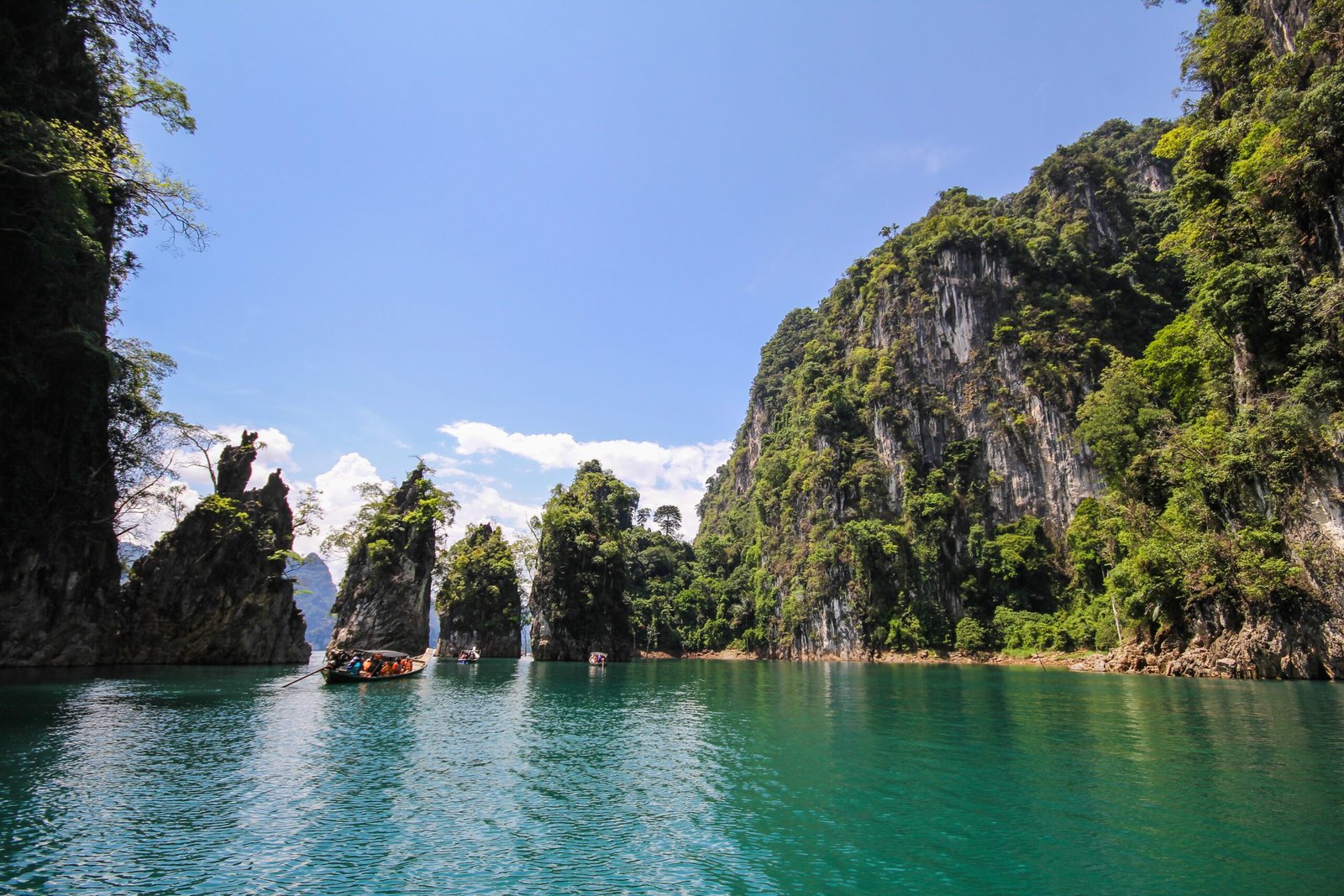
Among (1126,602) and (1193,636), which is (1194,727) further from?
(1126,602)

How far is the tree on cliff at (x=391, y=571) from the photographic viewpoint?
54.1 metres

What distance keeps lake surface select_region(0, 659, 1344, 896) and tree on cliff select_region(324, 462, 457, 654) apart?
3068 cm

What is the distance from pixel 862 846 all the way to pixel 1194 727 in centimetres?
1459

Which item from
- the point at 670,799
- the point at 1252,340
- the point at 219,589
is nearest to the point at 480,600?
the point at 219,589

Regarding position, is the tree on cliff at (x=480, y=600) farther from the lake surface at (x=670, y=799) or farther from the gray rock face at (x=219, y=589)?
the lake surface at (x=670, y=799)

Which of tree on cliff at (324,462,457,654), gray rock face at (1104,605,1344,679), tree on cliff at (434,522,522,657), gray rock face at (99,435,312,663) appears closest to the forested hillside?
gray rock face at (1104,605,1344,679)

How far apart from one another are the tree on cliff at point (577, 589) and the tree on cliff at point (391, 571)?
12.3 m

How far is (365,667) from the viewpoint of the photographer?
112ft

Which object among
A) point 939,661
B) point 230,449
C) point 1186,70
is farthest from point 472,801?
point 939,661

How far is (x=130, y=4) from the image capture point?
24391 millimetres

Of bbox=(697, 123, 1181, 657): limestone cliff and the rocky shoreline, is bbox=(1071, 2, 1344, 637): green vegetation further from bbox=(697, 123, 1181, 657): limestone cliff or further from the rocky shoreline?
bbox=(697, 123, 1181, 657): limestone cliff

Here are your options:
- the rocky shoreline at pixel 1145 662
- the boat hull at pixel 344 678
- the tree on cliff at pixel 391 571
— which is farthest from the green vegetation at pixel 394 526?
the rocky shoreline at pixel 1145 662

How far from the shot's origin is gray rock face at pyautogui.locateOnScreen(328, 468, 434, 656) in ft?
177

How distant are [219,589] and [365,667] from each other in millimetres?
17193
